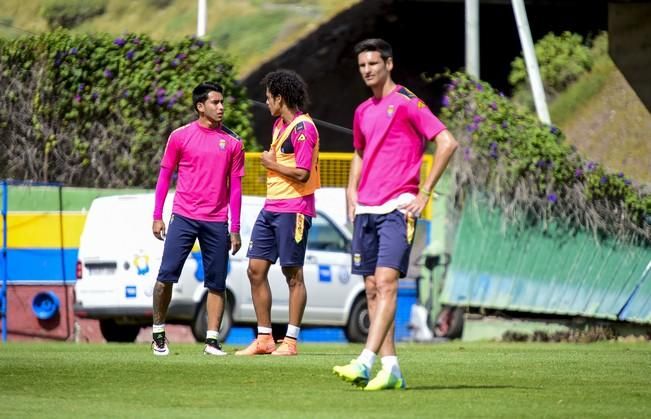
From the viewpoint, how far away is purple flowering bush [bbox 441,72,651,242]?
21.0 m

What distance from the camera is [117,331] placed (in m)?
20.0

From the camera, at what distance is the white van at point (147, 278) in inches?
737

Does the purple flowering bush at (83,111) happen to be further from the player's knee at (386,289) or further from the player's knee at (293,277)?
the player's knee at (386,289)

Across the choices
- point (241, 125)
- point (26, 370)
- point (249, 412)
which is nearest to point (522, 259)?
point (241, 125)

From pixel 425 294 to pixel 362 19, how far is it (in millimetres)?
19369

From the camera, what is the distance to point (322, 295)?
20234mm

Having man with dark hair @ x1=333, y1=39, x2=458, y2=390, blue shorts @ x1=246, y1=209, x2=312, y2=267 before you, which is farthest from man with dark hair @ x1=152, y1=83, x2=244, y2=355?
man with dark hair @ x1=333, y1=39, x2=458, y2=390

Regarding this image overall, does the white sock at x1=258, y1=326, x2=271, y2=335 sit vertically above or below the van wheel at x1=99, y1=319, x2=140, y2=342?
above

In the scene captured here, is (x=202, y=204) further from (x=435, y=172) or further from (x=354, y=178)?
(x=435, y=172)

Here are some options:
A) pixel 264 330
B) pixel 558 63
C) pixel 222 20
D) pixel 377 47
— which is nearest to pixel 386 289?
pixel 377 47

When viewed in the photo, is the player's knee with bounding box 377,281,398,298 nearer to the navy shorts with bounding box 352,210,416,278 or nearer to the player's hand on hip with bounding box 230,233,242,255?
the navy shorts with bounding box 352,210,416,278

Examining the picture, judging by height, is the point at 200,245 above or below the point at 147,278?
above

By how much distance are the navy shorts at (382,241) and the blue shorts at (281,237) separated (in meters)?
3.12

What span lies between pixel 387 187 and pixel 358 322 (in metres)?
10.9
